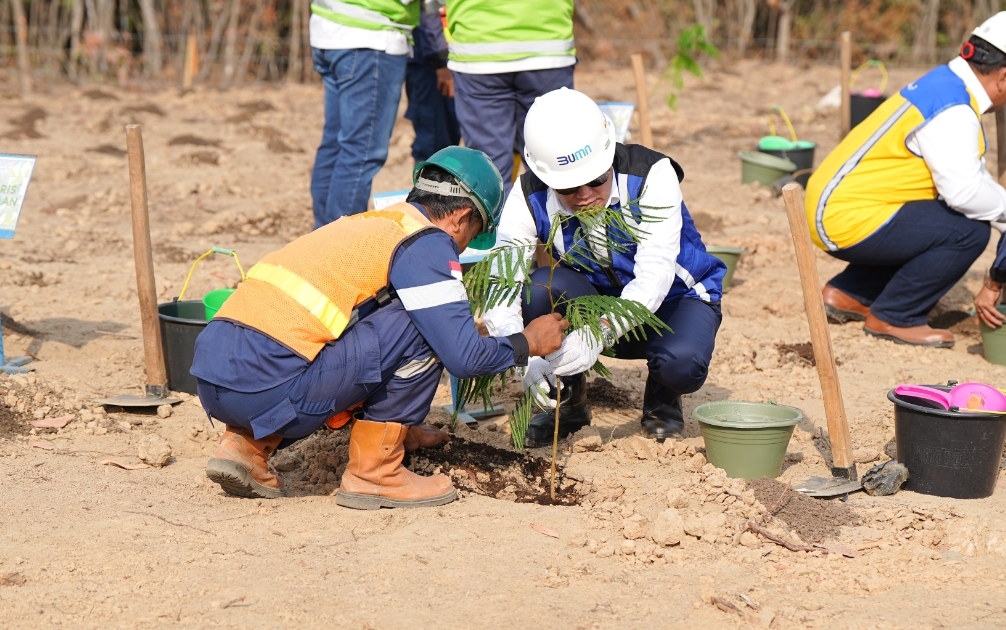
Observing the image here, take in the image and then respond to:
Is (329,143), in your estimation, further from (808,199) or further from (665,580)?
(665,580)

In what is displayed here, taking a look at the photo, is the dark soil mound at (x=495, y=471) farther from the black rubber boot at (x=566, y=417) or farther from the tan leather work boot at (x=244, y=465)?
the tan leather work boot at (x=244, y=465)

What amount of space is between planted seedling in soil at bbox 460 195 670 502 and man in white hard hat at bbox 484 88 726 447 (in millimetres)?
29

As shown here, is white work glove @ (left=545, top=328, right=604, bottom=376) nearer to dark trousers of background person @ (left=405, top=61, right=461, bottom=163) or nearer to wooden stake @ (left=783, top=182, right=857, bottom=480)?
wooden stake @ (left=783, top=182, right=857, bottom=480)

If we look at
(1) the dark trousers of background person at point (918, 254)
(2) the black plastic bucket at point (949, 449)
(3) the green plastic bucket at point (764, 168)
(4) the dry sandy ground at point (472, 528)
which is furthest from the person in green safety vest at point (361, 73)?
(3) the green plastic bucket at point (764, 168)

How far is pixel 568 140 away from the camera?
3.62m

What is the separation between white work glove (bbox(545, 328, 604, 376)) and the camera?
3646mm

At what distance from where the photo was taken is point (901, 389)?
374 centimetres

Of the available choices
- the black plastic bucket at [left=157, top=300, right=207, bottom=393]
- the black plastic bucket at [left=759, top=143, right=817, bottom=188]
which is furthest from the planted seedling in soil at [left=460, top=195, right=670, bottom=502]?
the black plastic bucket at [left=759, top=143, right=817, bottom=188]

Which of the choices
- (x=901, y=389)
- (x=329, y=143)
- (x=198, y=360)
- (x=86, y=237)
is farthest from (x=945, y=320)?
(x=86, y=237)

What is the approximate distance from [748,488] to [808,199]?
2.64 meters

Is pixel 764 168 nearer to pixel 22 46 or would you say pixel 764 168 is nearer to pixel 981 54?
pixel 981 54

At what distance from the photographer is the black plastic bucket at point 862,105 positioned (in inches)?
348

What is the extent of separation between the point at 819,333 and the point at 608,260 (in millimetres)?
865

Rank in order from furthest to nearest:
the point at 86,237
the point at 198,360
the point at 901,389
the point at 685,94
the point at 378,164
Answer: the point at 685,94 → the point at 86,237 → the point at 378,164 → the point at 901,389 → the point at 198,360
